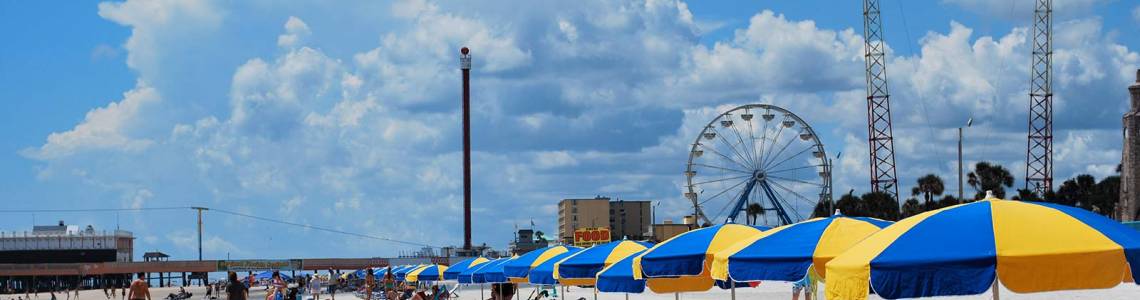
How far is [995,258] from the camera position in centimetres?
940

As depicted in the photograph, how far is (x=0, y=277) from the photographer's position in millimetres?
129375

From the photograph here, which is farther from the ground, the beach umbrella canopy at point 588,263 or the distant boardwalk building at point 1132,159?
the distant boardwalk building at point 1132,159

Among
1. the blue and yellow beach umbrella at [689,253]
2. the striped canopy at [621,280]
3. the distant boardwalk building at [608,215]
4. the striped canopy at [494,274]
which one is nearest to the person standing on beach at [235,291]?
the striped canopy at [494,274]

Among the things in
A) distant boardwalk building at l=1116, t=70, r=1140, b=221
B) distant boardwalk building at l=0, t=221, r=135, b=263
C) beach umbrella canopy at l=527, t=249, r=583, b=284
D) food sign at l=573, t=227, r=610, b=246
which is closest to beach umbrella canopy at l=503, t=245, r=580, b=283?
beach umbrella canopy at l=527, t=249, r=583, b=284

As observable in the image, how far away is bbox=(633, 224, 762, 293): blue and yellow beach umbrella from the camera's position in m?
15.4

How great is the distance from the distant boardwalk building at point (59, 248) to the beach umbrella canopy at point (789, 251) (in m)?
140

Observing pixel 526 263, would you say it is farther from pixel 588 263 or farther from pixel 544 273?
pixel 588 263

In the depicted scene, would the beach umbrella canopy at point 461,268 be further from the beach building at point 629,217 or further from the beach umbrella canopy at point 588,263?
the beach building at point 629,217

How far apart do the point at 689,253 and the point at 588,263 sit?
14.0 feet

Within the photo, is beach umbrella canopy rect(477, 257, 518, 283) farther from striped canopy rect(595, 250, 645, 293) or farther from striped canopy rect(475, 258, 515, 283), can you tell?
striped canopy rect(595, 250, 645, 293)

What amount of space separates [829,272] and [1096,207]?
302ft

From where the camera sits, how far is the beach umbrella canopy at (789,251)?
13.0 meters

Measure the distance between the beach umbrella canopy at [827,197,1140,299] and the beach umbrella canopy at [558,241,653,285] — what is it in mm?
9336

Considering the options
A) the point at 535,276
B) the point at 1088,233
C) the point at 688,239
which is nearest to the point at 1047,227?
the point at 1088,233
